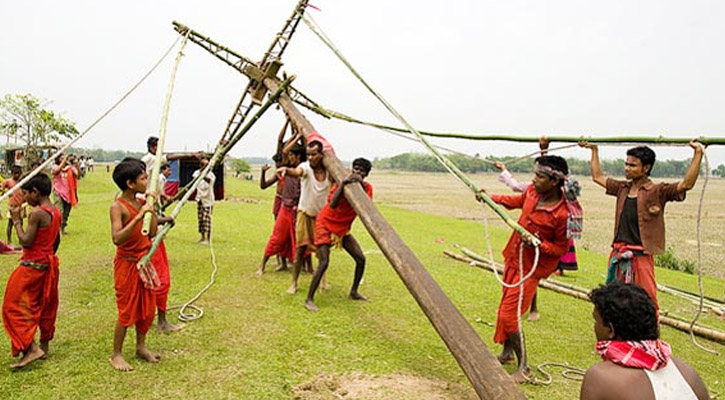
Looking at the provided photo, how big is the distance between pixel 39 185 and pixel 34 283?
0.86m

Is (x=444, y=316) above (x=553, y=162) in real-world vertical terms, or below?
below

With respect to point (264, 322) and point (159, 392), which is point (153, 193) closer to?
point (159, 392)

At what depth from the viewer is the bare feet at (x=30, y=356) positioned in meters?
4.00

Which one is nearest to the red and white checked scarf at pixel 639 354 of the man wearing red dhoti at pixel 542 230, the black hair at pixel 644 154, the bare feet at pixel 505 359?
the man wearing red dhoti at pixel 542 230

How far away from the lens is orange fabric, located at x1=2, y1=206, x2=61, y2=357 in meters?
A: 4.05

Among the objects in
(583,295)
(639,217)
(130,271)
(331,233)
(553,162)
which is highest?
(553,162)

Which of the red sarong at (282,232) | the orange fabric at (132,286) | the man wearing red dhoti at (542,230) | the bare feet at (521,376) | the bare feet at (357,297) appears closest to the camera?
the orange fabric at (132,286)

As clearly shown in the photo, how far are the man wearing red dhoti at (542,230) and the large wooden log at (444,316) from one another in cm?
103

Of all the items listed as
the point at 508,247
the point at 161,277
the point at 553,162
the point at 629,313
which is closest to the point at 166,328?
the point at 161,277

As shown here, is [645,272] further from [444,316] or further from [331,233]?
[331,233]

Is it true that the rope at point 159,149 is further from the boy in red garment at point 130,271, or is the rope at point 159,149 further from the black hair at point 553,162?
the black hair at point 553,162

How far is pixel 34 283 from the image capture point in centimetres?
419

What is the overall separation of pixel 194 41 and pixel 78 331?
430 centimetres

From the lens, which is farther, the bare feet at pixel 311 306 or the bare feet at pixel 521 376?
the bare feet at pixel 311 306
